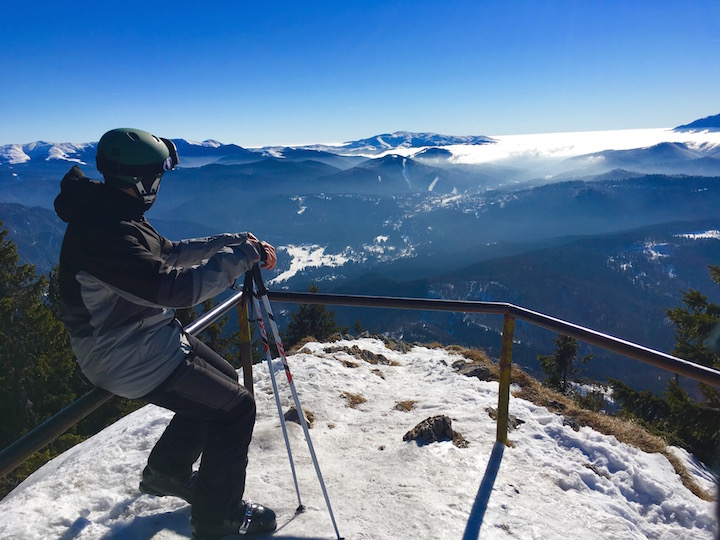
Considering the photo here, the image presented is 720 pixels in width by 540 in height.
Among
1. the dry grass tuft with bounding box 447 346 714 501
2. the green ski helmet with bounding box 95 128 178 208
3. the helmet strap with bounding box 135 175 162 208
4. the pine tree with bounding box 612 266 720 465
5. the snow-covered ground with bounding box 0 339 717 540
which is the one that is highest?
the green ski helmet with bounding box 95 128 178 208


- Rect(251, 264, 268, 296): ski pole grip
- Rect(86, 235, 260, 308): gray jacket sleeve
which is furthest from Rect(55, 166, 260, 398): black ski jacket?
Rect(251, 264, 268, 296): ski pole grip

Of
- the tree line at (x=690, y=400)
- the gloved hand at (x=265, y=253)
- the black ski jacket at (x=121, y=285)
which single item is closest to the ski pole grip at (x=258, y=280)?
the gloved hand at (x=265, y=253)

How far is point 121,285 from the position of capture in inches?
103

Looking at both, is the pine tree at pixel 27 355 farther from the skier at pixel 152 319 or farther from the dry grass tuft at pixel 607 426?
the dry grass tuft at pixel 607 426

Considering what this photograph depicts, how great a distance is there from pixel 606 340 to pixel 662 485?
2.20 meters

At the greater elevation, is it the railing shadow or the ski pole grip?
the ski pole grip

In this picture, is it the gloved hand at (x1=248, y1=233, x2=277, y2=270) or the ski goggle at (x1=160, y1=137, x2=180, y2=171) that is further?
the gloved hand at (x1=248, y1=233, x2=277, y2=270)

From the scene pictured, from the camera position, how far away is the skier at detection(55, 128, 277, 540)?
2648mm

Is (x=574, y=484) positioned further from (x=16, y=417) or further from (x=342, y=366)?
(x=16, y=417)

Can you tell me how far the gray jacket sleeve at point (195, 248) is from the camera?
145 inches

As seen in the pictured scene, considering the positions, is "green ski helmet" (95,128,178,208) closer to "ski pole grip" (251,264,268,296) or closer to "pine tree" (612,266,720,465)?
"ski pole grip" (251,264,268,296)

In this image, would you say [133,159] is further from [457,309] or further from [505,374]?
[505,374]

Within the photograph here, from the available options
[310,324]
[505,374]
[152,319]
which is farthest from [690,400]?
[310,324]

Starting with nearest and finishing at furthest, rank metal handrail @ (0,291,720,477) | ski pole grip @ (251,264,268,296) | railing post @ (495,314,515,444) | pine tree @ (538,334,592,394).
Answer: metal handrail @ (0,291,720,477) < ski pole grip @ (251,264,268,296) < railing post @ (495,314,515,444) < pine tree @ (538,334,592,394)
